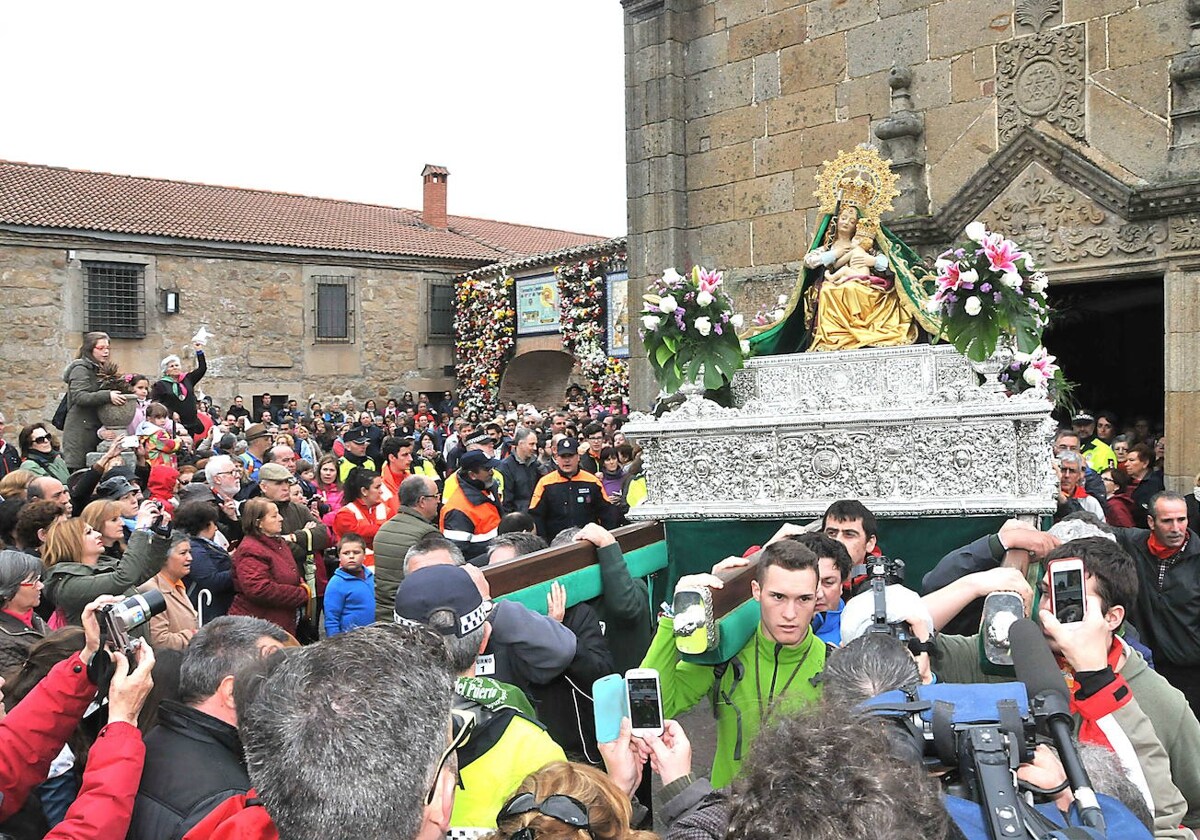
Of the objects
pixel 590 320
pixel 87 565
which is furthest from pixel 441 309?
pixel 87 565

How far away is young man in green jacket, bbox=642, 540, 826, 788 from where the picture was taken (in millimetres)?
2826

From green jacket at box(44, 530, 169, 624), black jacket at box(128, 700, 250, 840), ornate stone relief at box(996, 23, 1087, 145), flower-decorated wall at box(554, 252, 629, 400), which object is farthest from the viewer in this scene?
flower-decorated wall at box(554, 252, 629, 400)

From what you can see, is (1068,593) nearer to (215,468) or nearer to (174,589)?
(174,589)

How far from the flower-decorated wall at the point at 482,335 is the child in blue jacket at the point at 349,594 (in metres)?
17.9

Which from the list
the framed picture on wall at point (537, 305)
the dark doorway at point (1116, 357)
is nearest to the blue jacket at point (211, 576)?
the dark doorway at point (1116, 357)

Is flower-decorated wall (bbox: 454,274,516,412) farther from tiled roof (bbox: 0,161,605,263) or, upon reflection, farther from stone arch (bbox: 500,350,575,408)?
tiled roof (bbox: 0,161,605,263)

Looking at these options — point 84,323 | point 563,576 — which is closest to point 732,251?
point 563,576

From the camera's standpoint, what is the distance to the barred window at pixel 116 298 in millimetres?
20422

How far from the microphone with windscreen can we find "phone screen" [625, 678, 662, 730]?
0.70m

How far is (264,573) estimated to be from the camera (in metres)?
5.02

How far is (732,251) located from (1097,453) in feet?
13.8

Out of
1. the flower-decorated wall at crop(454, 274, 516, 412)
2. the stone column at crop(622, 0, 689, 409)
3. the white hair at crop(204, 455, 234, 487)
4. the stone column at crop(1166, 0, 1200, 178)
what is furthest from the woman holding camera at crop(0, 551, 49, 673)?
the flower-decorated wall at crop(454, 274, 516, 412)

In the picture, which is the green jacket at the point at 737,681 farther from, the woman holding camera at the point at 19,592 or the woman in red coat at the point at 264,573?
the woman in red coat at the point at 264,573

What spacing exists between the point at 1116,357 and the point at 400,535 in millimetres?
9726
